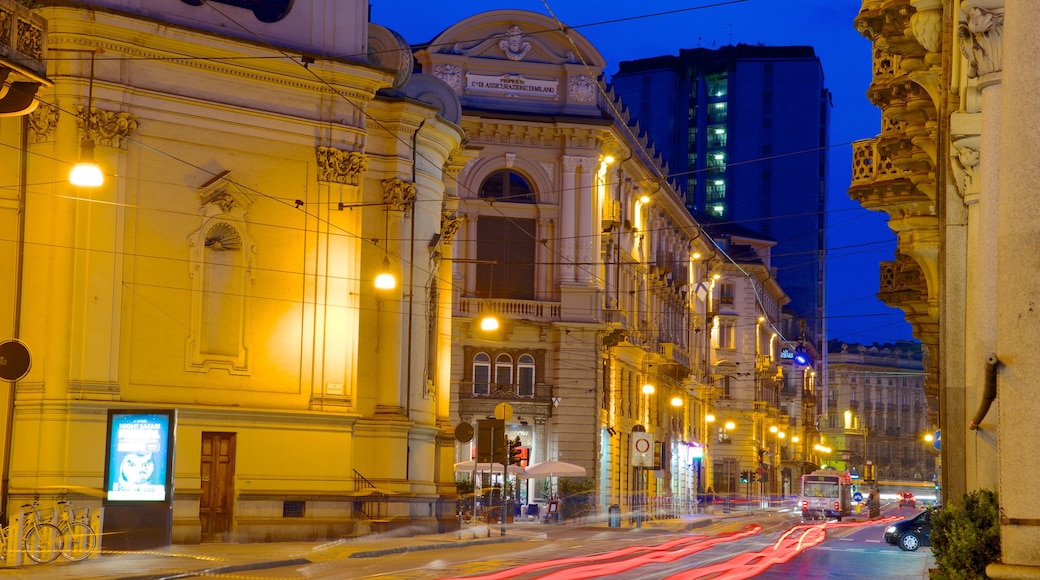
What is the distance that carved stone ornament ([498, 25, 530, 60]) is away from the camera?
2312 inches

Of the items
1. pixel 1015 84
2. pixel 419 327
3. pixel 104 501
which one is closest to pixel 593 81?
pixel 419 327

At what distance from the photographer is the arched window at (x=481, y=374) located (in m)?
58.6

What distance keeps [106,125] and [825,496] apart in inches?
2095

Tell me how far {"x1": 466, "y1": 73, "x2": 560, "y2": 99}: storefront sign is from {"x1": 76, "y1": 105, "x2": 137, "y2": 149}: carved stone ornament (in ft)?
95.0

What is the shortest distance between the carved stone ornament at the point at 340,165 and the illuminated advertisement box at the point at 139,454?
31.6 feet

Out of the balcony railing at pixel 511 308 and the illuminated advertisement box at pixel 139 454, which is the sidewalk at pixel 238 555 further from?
the balcony railing at pixel 511 308

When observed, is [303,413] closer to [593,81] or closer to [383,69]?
[383,69]

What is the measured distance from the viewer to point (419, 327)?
3847cm

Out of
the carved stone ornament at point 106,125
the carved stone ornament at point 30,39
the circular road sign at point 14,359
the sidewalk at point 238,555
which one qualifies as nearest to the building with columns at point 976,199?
the carved stone ornament at point 30,39

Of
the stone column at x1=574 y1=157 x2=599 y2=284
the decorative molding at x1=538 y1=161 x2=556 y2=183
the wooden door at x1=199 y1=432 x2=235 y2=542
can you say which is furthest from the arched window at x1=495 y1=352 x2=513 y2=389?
the wooden door at x1=199 y1=432 x2=235 y2=542

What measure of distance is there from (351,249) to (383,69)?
14.3ft

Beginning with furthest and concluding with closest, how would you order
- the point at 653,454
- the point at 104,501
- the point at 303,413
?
the point at 653,454
the point at 303,413
the point at 104,501

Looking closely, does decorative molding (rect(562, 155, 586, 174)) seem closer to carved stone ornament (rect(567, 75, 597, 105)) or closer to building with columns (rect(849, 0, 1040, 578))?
carved stone ornament (rect(567, 75, 597, 105))

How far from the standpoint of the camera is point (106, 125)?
3038 centimetres
